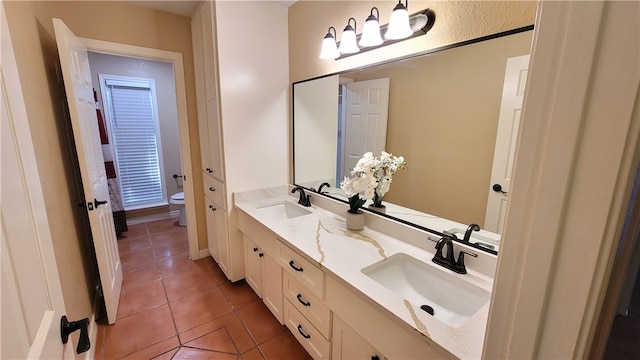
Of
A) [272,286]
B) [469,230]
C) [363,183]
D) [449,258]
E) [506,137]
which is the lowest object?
[272,286]

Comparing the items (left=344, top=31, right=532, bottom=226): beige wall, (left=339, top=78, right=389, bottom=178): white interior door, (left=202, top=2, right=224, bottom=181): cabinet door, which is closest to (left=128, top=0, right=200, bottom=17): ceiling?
(left=202, top=2, right=224, bottom=181): cabinet door

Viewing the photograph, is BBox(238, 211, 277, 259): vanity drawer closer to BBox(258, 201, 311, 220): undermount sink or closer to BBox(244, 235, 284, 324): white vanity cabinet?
BBox(244, 235, 284, 324): white vanity cabinet

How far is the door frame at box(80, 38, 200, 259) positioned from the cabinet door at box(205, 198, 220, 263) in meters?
0.14

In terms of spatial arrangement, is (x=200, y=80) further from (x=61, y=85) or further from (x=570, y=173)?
(x=570, y=173)

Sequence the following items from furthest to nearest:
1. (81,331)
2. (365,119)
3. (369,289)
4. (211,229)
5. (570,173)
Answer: (211,229)
(365,119)
(369,289)
(81,331)
(570,173)

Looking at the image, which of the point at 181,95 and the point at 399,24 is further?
the point at 181,95

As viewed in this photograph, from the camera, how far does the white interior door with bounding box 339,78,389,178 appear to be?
64.8 inches

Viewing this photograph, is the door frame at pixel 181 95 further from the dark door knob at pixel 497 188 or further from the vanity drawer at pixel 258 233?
the dark door knob at pixel 497 188

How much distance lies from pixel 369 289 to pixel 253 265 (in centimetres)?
137

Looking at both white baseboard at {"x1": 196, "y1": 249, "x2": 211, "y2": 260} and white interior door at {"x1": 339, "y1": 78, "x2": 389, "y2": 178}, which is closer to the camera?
white interior door at {"x1": 339, "y1": 78, "x2": 389, "y2": 178}

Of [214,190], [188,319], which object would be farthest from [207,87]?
[188,319]

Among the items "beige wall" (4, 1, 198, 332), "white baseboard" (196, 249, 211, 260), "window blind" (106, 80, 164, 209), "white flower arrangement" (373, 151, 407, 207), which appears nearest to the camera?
"beige wall" (4, 1, 198, 332)

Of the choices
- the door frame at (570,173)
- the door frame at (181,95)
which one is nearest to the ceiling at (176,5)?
the door frame at (181,95)

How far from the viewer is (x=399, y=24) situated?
1337 millimetres
